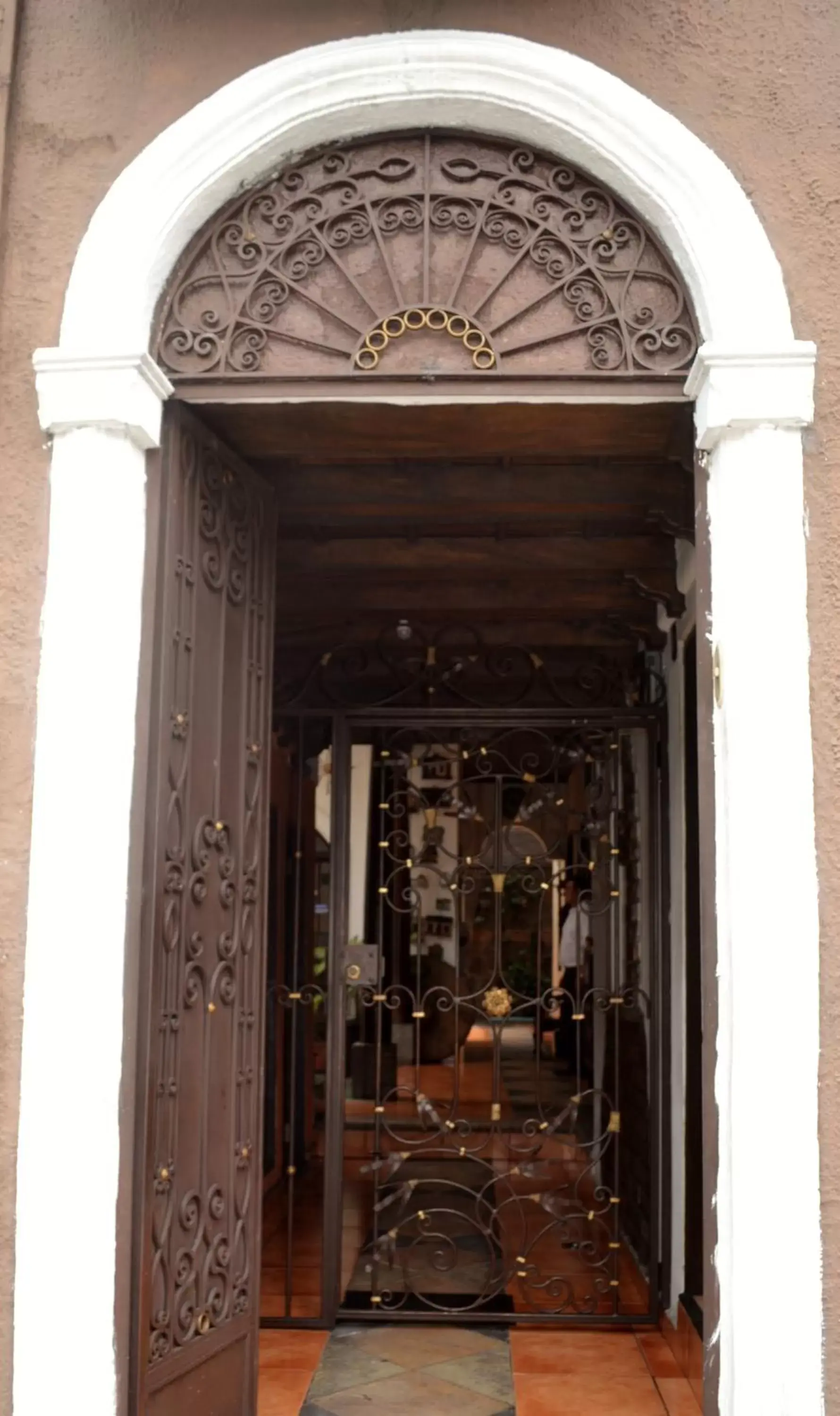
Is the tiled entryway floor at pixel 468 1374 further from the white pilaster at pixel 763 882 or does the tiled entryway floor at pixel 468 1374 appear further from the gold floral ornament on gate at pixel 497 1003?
the white pilaster at pixel 763 882

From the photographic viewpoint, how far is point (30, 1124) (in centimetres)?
293

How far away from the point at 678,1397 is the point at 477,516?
317cm

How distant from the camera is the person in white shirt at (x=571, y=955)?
586 centimetres

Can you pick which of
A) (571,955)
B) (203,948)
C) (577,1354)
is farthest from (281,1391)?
(571,955)

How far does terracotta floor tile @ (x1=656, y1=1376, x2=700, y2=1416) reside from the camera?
446 cm

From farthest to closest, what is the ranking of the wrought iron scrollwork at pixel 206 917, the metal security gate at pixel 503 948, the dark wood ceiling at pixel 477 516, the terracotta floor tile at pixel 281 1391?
the metal security gate at pixel 503 948 < the terracotta floor tile at pixel 281 1391 < the dark wood ceiling at pixel 477 516 < the wrought iron scrollwork at pixel 206 917

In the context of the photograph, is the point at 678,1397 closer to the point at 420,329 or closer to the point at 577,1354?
the point at 577,1354

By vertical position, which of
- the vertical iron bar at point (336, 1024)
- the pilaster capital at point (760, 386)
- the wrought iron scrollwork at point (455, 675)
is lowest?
the vertical iron bar at point (336, 1024)

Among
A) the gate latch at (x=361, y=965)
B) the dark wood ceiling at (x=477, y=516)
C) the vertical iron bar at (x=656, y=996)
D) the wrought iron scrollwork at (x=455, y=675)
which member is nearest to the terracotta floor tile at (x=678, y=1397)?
the vertical iron bar at (x=656, y=996)

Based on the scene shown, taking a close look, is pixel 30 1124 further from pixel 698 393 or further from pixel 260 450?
pixel 698 393

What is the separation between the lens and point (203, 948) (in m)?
3.37

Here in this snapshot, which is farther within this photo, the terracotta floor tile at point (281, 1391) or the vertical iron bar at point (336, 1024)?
the vertical iron bar at point (336, 1024)

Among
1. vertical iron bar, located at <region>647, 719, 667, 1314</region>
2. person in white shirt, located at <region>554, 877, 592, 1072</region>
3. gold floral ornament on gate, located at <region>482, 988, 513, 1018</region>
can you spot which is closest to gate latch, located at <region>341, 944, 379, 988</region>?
gold floral ornament on gate, located at <region>482, 988, 513, 1018</region>

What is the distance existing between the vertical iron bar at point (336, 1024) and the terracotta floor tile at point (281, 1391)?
551mm
